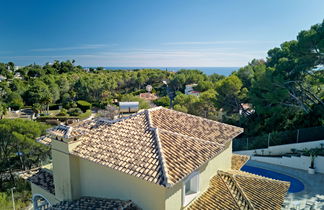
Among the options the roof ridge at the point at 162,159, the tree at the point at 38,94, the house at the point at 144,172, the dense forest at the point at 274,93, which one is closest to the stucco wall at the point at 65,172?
the house at the point at 144,172

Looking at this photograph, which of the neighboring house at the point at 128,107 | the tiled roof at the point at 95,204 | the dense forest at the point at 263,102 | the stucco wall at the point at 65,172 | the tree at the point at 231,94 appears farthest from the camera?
the tree at the point at 231,94

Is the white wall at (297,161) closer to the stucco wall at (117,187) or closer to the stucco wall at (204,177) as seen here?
the stucco wall at (204,177)

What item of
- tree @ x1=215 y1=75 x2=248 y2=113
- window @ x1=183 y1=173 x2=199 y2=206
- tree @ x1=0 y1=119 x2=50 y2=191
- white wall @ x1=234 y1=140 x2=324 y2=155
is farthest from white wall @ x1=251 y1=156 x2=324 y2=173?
tree @ x1=0 y1=119 x2=50 y2=191

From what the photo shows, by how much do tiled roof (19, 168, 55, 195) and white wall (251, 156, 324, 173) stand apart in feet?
65.2

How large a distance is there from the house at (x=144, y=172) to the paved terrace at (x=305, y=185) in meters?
6.43

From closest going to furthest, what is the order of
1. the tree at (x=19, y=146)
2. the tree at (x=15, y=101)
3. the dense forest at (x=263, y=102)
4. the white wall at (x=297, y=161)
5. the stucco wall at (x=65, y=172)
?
the stucco wall at (x=65, y=172) → the white wall at (x=297, y=161) → the dense forest at (x=263, y=102) → the tree at (x=19, y=146) → the tree at (x=15, y=101)

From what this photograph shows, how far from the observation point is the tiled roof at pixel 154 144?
25.5 ft

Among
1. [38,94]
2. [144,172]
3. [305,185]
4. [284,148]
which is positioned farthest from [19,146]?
[38,94]

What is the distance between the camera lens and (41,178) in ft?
38.2

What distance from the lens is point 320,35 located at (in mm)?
18250

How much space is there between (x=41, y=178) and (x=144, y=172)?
7023 millimetres

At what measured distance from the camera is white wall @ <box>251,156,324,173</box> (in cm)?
2008

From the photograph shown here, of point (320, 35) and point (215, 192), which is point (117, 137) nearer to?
point (215, 192)

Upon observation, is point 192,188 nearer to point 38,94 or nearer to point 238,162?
point 238,162
